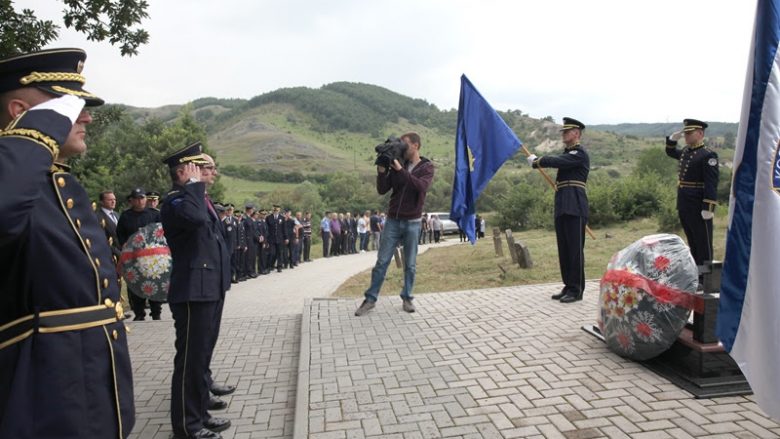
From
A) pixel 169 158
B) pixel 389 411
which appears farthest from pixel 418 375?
pixel 169 158

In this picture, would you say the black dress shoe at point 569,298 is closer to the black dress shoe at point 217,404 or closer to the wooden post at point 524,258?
the wooden post at point 524,258

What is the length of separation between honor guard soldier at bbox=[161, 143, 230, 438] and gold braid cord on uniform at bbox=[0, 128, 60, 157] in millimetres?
1640

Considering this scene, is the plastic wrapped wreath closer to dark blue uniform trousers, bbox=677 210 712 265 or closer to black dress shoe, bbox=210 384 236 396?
dark blue uniform trousers, bbox=677 210 712 265

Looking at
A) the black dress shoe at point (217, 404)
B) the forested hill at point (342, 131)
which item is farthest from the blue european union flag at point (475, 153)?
the forested hill at point (342, 131)

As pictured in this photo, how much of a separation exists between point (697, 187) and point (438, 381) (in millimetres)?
5356

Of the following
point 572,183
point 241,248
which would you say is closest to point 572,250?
point 572,183

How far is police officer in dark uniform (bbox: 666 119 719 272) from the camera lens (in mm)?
7035

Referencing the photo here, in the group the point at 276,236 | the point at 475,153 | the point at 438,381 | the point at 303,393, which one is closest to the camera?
the point at 303,393

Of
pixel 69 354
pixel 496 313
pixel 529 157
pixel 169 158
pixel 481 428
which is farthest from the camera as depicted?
pixel 529 157

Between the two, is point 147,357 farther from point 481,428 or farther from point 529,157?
point 529,157

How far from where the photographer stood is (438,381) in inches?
169

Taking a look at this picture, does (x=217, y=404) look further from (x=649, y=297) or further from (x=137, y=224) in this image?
(x=137, y=224)

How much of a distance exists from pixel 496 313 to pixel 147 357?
13.9 ft

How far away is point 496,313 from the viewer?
6.48 meters
